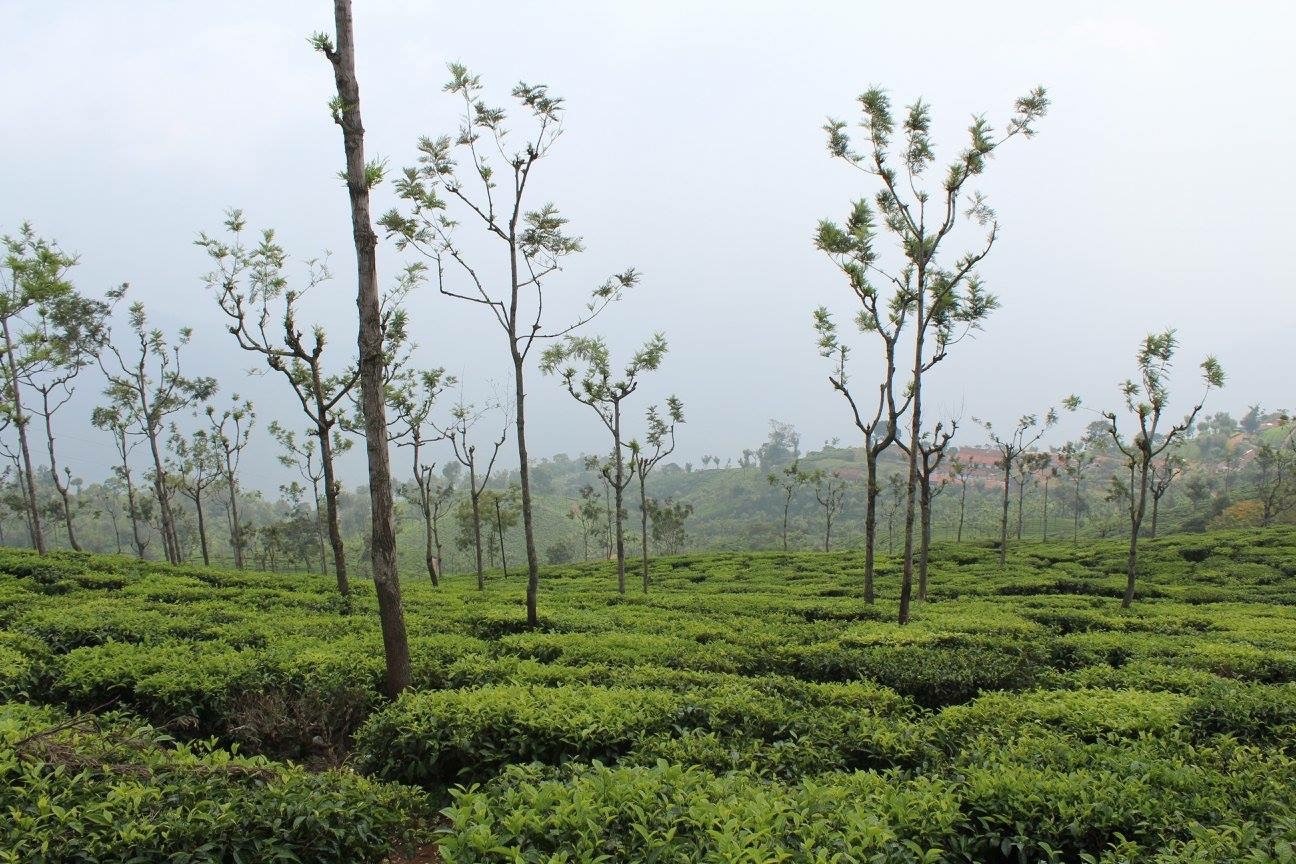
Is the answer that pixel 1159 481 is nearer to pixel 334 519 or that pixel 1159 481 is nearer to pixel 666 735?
pixel 666 735

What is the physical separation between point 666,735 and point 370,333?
5.07 meters

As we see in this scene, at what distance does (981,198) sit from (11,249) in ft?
90.7

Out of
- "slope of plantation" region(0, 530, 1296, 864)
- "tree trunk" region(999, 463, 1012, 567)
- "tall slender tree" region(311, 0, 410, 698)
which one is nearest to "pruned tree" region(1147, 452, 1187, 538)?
"tree trunk" region(999, 463, 1012, 567)

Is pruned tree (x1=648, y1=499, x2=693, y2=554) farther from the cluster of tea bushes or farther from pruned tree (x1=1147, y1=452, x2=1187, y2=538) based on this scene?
the cluster of tea bushes

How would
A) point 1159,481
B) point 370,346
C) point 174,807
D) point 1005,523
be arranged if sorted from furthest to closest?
point 1005,523 < point 1159,481 < point 370,346 < point 174,807

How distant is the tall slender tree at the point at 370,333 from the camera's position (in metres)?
7.41

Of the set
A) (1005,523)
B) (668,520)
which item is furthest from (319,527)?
(1005,523)

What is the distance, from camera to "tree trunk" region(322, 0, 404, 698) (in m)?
7.41

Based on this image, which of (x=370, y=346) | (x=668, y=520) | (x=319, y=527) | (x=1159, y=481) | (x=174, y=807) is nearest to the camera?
(x=174, y=807)

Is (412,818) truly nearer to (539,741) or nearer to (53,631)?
(539,741)

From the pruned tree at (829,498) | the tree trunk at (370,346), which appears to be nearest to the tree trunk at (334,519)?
the tree trunk at (370,346)

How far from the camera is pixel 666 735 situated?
5828 mm

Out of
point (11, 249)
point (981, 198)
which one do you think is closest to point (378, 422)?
point (981, 198)

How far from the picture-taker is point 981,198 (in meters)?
14.8
